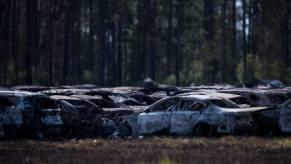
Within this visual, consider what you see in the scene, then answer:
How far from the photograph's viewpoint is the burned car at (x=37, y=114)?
2022 centimetres

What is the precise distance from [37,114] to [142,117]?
3277mm

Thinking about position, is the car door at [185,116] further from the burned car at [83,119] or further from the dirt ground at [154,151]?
the burned car at [83,119]

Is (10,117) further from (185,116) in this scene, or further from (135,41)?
(135,41)

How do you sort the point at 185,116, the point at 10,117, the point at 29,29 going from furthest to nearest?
the point at 29,29
the point at 185,116
the point at 10,117

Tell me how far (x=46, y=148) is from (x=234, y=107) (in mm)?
6075

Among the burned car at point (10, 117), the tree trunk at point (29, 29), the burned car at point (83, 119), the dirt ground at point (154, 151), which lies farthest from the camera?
the tree trunk at point (29, 29)

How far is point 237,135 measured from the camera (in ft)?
66.4

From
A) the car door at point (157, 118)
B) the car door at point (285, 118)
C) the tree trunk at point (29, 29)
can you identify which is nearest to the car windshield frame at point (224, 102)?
the car door at point (157, 118)

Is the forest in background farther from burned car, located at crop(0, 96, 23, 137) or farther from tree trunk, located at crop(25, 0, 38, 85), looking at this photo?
burned car, located at crop(0, 96, 23, 137)

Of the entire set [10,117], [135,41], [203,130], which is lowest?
[203,130]

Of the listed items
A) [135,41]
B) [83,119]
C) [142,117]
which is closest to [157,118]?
[142,117]

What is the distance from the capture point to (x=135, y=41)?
278 ft

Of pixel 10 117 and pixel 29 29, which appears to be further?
pixel 29 29

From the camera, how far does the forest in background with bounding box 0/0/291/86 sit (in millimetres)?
60812
